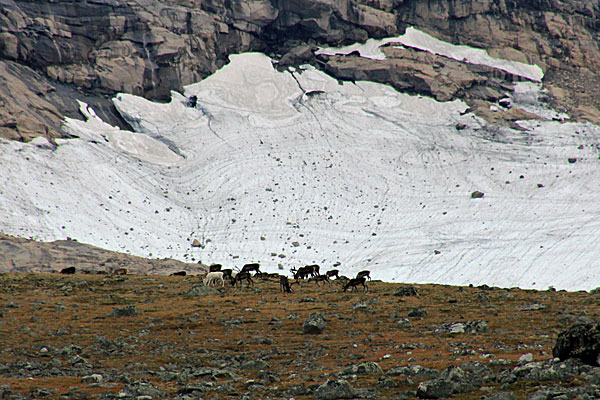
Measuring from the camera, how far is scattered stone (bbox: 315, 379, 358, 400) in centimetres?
1152

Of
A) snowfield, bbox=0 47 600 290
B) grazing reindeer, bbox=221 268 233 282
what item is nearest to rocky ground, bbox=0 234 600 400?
grazing reindeer, bbox=221 268 233 282

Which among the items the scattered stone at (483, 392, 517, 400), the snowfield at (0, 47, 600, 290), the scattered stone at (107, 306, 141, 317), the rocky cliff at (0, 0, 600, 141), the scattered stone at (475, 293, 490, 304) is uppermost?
the rocky cliff at (0, 0, 600, 141)

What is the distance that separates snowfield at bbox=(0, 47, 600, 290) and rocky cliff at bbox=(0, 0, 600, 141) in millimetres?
2975

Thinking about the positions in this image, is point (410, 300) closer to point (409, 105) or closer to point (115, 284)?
point (115, 284)

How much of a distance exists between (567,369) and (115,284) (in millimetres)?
26949

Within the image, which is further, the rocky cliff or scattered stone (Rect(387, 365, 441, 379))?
the rocky cliff

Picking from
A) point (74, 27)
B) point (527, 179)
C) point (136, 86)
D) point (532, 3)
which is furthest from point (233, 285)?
point (532, 3)

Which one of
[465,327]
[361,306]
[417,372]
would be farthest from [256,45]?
[417,372]

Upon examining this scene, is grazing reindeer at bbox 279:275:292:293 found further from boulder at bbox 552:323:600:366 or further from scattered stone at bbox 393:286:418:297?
boulder at bbox 552:323:600:366

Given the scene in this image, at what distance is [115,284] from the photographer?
3416 centimetres

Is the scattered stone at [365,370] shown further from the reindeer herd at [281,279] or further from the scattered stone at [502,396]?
the reindeer herd at [281,279]

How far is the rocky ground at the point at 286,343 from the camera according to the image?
1205cm

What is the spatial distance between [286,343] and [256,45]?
77.0m

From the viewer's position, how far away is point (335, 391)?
11.6 m
